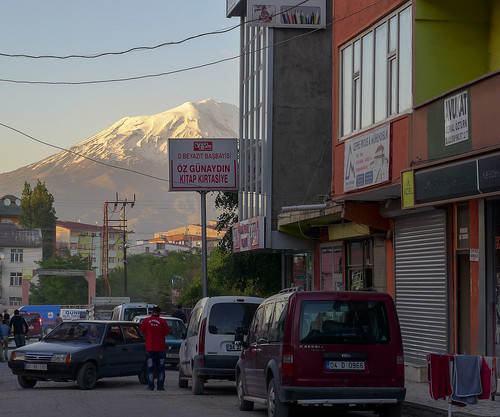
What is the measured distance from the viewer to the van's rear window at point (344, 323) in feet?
43.2

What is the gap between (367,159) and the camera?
21906mm

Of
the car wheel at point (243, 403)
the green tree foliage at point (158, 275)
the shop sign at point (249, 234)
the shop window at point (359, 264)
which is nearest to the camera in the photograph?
the car wheel at point (243, 403)

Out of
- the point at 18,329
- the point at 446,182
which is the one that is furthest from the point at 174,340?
the point at 446,182

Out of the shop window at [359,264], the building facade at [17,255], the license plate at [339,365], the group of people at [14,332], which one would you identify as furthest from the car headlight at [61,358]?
the building facade at [17,255]

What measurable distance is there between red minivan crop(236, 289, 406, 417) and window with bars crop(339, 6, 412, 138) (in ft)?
25.0

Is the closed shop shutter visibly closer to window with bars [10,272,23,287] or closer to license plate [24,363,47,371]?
license plate [24,363,47,371]

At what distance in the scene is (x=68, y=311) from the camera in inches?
2773

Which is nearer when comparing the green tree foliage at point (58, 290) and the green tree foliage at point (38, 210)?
the green tree foliage at point (58, 290)

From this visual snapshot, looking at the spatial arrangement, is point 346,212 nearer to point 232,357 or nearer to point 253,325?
point 232,357

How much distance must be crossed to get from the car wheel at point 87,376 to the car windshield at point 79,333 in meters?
0.81

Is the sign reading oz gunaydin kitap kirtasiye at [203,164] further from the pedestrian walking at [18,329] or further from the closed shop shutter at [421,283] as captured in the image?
the closed shop shutter at [421,283]

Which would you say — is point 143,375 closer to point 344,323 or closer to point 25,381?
point 25,381

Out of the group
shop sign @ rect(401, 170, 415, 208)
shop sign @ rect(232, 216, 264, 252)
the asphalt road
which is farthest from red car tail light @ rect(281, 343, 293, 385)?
shop sign @ rect(232, 216, 264, 252)

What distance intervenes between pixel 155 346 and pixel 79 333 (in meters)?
2.29
